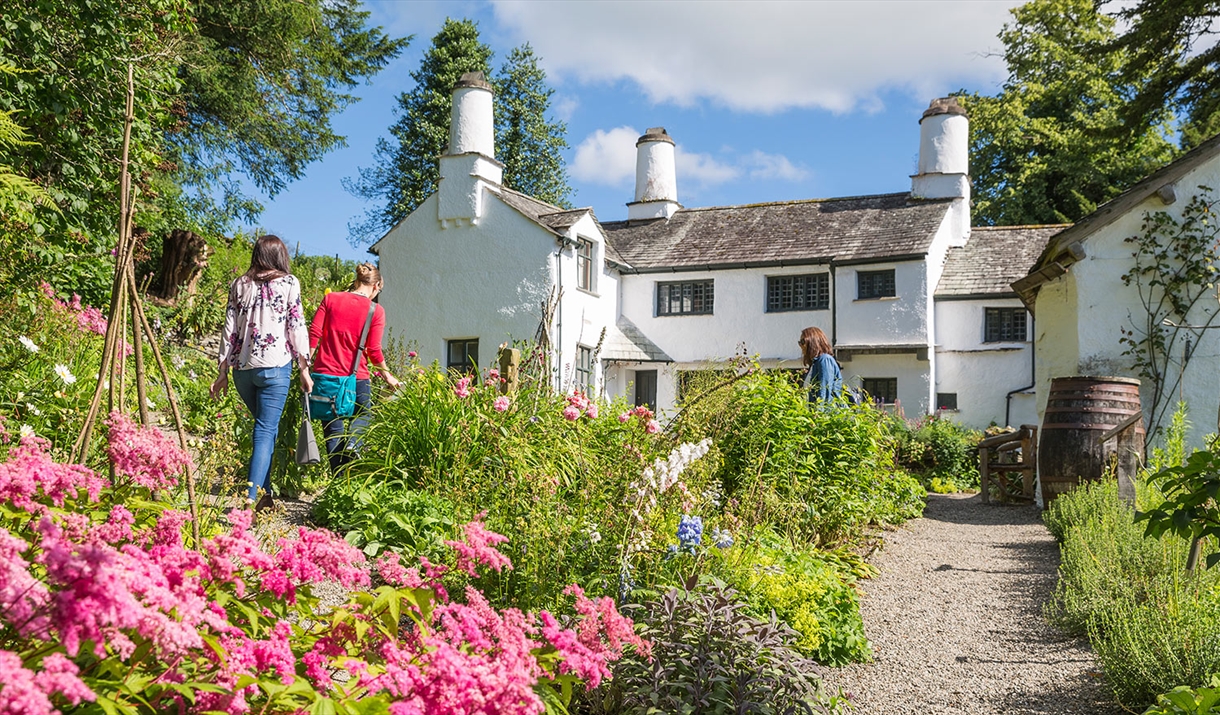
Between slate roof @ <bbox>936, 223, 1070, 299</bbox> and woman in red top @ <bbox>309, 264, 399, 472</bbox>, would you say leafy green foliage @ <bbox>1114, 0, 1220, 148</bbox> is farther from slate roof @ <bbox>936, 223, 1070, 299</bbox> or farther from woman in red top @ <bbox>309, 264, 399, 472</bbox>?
woman in red top @ <bbox>309, 264, 399, 472</bbox>

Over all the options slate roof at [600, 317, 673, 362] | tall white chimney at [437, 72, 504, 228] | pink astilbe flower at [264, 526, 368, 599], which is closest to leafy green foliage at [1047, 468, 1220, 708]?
pink astilbe flower at [264, 526, 368, 599]

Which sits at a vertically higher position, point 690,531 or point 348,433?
point 348,433

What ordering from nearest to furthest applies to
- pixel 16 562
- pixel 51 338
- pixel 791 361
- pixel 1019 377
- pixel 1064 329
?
pixel 16 562 < pixel 51 338 < pixel 1064 329 < pixel 1019 377 < pixel 791 361

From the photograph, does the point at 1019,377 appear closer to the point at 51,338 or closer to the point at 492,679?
the point at 51,338

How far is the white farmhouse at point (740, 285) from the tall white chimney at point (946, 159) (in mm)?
35

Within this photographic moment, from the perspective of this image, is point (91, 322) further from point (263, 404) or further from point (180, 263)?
point (180, 263)

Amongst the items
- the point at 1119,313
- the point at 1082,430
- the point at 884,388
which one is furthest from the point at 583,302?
the point at 1082,430

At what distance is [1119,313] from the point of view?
10.5 meters

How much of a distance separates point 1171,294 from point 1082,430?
261 cm

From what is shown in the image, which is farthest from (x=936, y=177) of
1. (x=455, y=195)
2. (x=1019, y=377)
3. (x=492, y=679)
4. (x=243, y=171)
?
(x=492, y=679)

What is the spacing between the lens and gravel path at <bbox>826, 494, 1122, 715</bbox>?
395 centimetres

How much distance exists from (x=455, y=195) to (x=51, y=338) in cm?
1492

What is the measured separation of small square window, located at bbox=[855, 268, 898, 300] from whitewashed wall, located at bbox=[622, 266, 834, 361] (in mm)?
751

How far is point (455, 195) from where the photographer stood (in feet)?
69.7
